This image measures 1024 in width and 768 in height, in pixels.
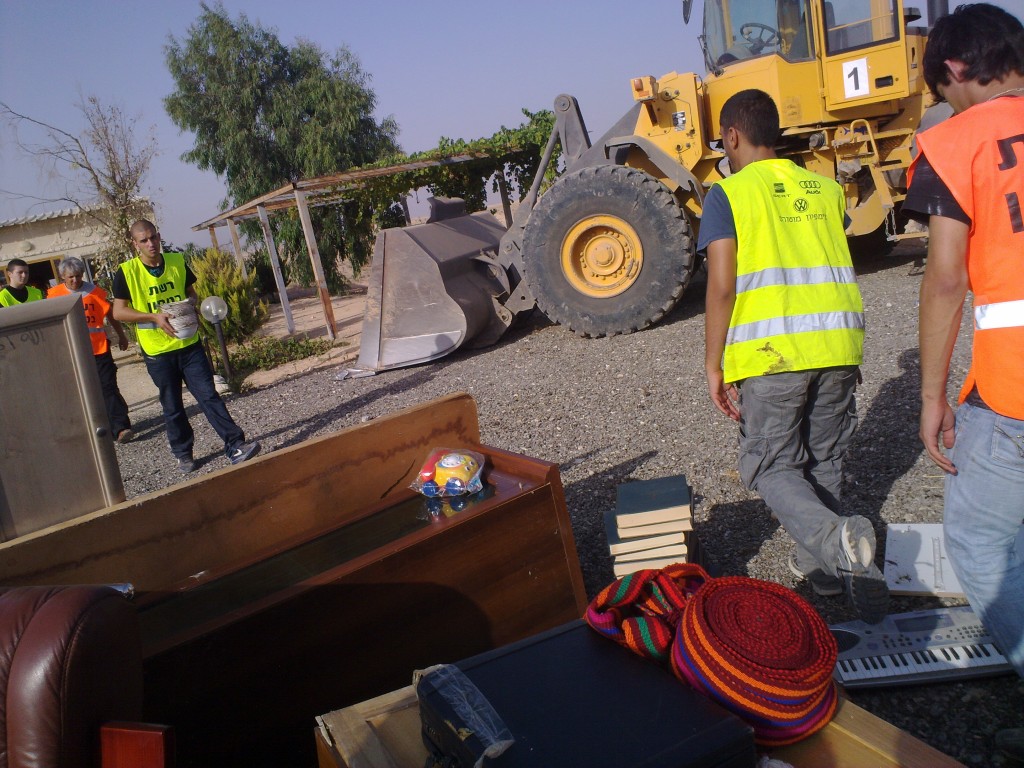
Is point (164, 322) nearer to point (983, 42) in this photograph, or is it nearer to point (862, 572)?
point (862, 572)

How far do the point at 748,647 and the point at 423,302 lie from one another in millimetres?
6628

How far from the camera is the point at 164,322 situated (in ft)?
16.9

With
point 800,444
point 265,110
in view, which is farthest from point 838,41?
point 265,110

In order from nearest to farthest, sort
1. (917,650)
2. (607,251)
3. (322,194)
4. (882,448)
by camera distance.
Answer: (917,650), (882,448), (607,251), (322,194)

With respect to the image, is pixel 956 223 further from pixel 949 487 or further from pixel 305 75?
pixel 305 75

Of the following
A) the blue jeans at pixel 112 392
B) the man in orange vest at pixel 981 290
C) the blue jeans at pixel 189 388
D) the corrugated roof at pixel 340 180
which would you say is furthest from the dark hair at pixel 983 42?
the corrugated roof at pixel 340 180

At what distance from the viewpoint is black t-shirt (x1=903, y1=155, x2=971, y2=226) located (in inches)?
67.5

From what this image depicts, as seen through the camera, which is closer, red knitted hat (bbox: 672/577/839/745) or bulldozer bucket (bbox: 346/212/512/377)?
red knitted hat (bbox: 672/577/839/745)

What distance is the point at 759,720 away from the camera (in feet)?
4.41

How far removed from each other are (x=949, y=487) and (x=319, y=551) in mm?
1872

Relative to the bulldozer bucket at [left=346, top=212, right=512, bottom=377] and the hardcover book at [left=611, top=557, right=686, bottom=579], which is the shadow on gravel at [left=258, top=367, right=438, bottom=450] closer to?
the bulldozer bucket at [left=346, top=212, right=512, bottom=377]

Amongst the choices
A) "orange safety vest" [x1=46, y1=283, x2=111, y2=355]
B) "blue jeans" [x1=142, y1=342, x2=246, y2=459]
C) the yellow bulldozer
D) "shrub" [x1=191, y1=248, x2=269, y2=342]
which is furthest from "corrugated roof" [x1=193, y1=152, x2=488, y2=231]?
"blue jeans" [x1=142, y1=342, x2=246, y2=459]

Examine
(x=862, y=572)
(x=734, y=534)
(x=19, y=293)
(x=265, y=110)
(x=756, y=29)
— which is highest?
(x=265, y=110)

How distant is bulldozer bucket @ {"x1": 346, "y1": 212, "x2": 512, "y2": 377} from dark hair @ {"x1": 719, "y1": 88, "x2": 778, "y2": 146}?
5030 millimetres
